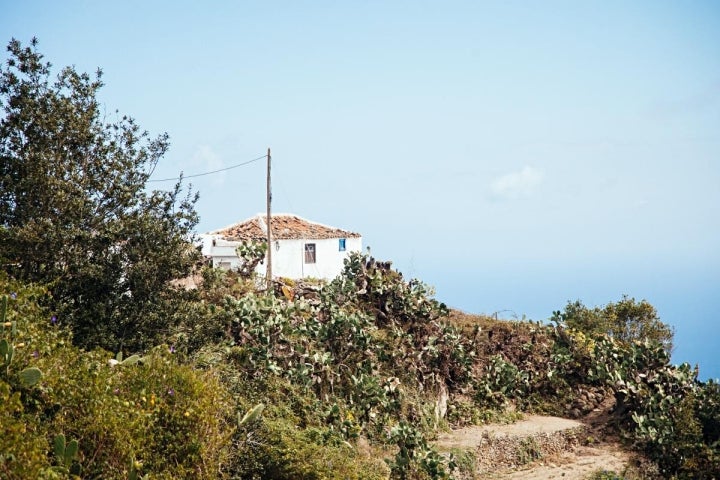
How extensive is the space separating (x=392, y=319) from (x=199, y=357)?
626 centimetres

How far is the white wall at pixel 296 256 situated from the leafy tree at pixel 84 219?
62.9ft

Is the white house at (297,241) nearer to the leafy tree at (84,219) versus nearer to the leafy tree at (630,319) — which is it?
the leafy tree at (630,319)

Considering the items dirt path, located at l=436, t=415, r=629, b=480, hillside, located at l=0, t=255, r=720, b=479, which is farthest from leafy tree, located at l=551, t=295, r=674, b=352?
dirt path, located at l=436, t=415, r=629, b=480

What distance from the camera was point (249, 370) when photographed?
540 inches

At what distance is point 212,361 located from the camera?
13.2 metres

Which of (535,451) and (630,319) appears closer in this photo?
(535,451)

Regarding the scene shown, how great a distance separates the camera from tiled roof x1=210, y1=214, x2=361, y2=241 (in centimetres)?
3572

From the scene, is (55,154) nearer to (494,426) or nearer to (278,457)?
(278,457)

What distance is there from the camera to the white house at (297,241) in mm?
35219

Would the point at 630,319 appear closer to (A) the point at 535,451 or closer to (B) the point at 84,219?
(A) the point at 535,451

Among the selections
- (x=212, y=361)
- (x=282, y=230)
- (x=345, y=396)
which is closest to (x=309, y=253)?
(x=282, y=230)

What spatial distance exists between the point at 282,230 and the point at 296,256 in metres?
1.50

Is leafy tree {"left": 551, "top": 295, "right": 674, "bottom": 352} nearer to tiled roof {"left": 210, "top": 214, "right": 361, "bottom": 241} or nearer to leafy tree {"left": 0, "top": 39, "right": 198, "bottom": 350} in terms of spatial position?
tiled roof {"left": 210, "top": 214, "right": 361, "bottom": 241}

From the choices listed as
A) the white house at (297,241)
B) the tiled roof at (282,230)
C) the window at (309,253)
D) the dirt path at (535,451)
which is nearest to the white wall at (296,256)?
the white house at (297,241)
